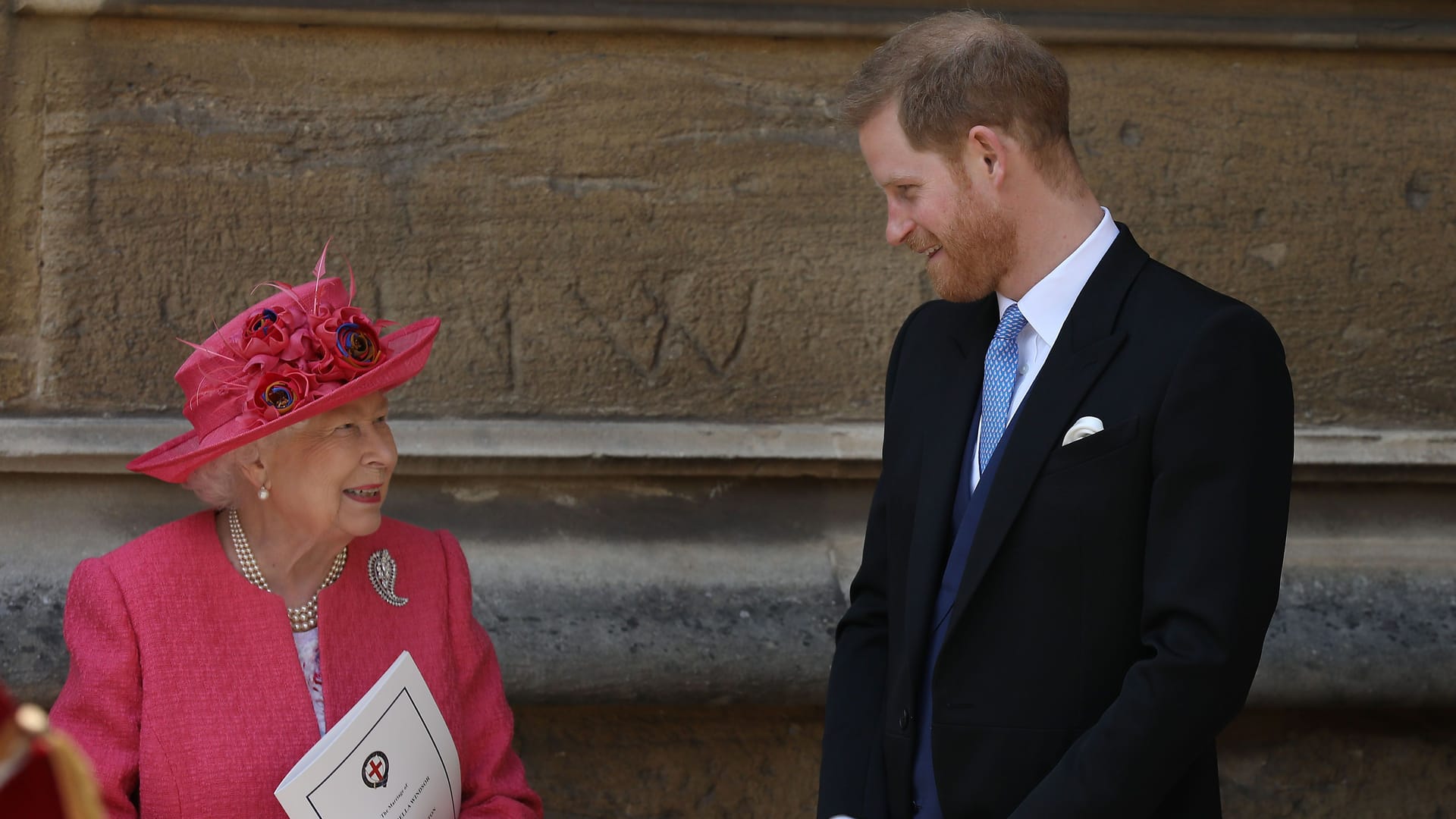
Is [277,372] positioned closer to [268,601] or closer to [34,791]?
[268,601]

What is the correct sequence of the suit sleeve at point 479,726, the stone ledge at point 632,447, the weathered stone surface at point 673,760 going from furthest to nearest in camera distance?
the weathered stone surface at point 673,760 → the stone ledge at point 632,447 → the suit sleeve at point 479,726

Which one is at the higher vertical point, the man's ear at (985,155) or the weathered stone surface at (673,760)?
the man's ear at (985,155)

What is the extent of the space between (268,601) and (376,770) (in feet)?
1.13

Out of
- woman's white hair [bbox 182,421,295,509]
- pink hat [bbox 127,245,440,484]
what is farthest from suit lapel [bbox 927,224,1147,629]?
woman's white hair [bbox 182,421,295,509]

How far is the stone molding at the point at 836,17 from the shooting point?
3.07 meters

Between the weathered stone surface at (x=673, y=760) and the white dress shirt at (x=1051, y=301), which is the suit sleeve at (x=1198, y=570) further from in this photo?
the weathered stone surface at (x=673, y=760)

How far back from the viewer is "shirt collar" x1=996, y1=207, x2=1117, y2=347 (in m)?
1.88

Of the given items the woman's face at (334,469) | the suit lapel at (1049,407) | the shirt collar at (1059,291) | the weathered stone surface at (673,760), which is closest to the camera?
the suit lapel at (1049,407)

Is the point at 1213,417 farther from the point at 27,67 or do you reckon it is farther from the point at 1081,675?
the point at 27,67

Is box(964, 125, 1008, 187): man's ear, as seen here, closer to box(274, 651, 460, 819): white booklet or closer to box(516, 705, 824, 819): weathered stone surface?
box(274, 651, 460, 819): white booklet

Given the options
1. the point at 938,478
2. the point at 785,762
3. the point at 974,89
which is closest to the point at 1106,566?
the point at 938,478

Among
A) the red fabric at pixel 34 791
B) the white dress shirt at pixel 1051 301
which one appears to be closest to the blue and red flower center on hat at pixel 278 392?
the white dress shirt at pixel 1051 301

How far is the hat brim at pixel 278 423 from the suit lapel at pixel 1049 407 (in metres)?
0.88

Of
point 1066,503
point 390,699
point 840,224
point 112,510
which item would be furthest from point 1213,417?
point 112,510
